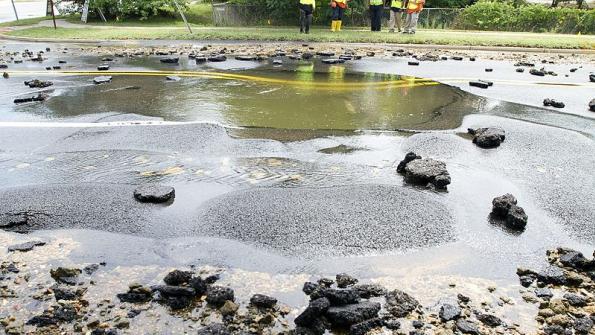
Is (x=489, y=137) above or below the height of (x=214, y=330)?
above

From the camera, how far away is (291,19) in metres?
25.4

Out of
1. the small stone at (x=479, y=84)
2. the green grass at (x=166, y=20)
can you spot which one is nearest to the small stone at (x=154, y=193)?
the small stone at (x=479, y=84)

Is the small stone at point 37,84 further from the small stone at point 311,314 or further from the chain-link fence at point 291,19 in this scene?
the chain-link fence at point 291,19

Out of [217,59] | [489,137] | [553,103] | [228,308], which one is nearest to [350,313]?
[228,308]

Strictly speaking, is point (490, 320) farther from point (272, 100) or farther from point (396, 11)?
point (396, 11)

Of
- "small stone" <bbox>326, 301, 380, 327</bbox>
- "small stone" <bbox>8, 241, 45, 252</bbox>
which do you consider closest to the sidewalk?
"small stone" <bbox>8, 241, 45, 252</bbox>

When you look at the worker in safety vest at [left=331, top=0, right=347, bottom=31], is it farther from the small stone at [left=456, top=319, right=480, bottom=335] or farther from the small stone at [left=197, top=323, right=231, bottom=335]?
the small stone at [left=197, top=323, right=231, bottom=335]

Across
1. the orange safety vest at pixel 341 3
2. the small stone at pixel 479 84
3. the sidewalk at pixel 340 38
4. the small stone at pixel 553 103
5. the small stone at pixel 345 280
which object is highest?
the orange safety vest at pixel 341 3

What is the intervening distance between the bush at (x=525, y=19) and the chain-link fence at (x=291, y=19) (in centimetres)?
83

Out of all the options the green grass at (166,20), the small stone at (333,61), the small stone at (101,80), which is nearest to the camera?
the small stone at (101,80)

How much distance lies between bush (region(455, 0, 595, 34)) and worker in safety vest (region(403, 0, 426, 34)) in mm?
5251

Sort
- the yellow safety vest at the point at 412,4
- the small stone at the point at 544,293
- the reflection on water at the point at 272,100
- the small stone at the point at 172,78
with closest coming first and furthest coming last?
the small stone at the point at 544,293 < the reflection on water at the point at 272,100 < the small stone at the point at 172,78 < the yellow safety vest at the point at 412,4

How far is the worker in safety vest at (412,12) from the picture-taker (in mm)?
20495

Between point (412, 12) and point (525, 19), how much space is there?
7.41 metres
